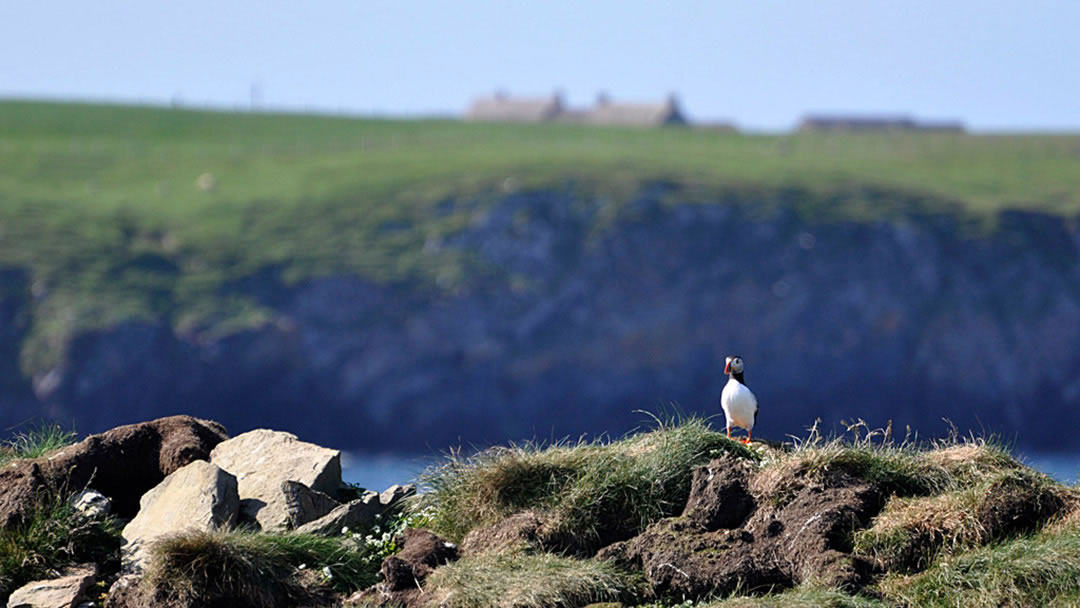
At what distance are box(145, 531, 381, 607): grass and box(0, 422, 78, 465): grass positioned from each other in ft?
13.4

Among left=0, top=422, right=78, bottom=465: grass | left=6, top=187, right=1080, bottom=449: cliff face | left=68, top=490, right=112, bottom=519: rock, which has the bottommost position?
left=6, top=187, right=1080, bottom=449: cliff face

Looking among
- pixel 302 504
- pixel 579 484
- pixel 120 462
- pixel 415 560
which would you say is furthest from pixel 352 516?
pixel 120 462

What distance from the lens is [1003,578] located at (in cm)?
1279

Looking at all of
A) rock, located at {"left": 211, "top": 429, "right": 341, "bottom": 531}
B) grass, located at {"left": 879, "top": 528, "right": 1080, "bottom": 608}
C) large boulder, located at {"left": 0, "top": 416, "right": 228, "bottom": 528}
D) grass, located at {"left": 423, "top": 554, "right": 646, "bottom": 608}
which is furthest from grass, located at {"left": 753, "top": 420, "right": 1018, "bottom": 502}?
large boulder, located at {"left": 0, "top": 416, "right": 228, "bottom": 528}

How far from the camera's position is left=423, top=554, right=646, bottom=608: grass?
1293cm

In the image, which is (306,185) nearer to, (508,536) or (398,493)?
(398,493)

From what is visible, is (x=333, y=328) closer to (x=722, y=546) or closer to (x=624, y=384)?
(x=624, y=384)

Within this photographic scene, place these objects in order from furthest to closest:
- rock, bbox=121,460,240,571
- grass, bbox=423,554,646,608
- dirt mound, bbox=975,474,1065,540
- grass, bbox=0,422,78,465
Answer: grass, bbox=0,422,78,465
rock, bbox=121,460,240,571
dirt mound, bbox=975,474,1065,540
grass, bbox=423,554,646,608

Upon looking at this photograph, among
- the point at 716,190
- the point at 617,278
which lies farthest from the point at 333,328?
the point at 716,190

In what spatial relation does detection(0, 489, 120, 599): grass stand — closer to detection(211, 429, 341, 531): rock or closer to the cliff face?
detection(211, 429, 341, 531): rock

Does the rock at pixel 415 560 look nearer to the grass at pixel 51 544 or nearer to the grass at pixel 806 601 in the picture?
the grass at pixel 806 601

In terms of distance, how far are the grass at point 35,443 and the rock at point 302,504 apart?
3.33 metres

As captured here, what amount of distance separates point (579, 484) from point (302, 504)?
113 inches

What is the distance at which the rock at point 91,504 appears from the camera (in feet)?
48.9
